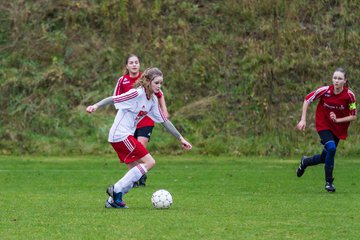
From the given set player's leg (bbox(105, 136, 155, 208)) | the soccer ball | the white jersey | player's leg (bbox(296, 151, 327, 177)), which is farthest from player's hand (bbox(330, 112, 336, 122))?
the soccer ball

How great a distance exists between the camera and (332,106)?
13.4 meters

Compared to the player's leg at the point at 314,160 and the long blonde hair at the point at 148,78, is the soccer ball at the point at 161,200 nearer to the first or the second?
the long blonde hair at the point at 148,78

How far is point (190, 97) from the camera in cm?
2345

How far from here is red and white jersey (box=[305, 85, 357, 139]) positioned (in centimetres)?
1330

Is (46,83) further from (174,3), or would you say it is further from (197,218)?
(197,218)

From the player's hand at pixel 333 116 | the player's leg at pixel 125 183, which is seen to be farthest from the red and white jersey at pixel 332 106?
the player's leg at pixel 125 183

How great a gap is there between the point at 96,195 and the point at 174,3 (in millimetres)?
14157

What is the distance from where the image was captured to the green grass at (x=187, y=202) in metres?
8.35

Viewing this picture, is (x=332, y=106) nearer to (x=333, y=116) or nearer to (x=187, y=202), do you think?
(x=333, y=116)

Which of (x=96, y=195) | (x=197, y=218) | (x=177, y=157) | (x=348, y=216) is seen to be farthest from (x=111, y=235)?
(x=177, y=157)

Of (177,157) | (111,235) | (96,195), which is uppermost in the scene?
(111,235)

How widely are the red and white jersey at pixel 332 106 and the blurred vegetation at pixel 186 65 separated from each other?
7.70m

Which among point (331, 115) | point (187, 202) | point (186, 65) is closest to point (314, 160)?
point (331, 115)

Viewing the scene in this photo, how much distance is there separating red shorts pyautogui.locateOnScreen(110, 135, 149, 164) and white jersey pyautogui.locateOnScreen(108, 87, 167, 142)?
0.06 m
